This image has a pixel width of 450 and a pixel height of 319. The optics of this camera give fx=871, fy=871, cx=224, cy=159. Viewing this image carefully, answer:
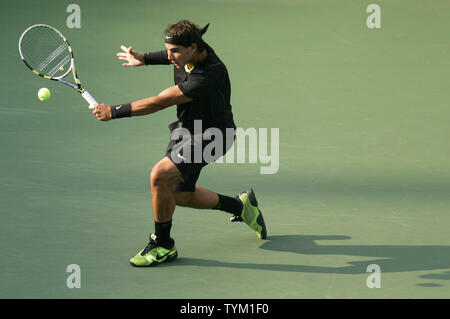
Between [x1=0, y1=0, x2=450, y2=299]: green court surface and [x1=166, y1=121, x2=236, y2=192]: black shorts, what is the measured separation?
2.08ft

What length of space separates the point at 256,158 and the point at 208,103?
2.24 m

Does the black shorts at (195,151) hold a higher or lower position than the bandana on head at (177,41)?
lower

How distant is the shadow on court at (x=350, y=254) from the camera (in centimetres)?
601

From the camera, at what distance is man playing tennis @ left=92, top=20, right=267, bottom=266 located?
5.91 metres

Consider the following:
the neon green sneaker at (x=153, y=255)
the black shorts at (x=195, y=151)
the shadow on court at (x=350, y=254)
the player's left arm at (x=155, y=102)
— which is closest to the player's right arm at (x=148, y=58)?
the black shorts at (x=195, y=151)

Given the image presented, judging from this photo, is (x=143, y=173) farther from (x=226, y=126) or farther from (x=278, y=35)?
(x=278, y=35)

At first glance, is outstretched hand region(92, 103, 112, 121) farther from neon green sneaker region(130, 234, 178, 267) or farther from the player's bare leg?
neon green sneaker region(130, 234, 178, 267)

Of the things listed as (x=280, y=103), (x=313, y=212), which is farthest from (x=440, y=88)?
(x=313, y=212)

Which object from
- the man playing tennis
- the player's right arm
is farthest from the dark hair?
the player's right arm

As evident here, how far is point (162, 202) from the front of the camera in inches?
239

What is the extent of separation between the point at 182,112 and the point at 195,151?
33 centimetres

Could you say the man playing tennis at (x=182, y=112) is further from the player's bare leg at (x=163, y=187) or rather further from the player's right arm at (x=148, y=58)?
the player's right arm at (x=148, y=58)

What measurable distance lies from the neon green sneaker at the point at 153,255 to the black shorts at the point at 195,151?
504 mm

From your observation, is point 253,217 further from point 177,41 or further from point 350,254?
point 177,41
